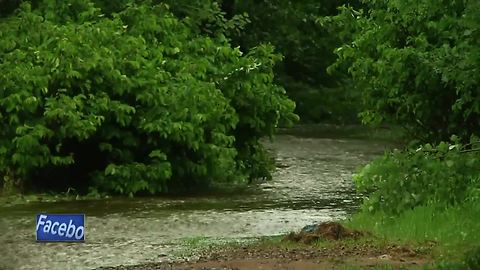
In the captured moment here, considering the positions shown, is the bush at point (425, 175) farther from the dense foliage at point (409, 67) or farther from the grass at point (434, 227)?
the dense foliage at point (409, 67)

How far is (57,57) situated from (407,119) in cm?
510

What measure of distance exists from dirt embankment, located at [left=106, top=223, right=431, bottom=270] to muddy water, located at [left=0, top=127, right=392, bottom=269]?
2.46ft

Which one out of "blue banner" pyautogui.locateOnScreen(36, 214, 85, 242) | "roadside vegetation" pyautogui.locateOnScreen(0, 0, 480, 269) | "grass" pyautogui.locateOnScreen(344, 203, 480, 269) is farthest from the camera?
"roadside vegetation" pyautogui.locateOnScreen(0, 0, 480, 269)

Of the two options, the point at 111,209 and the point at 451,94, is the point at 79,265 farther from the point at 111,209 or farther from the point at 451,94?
the point at 451,94

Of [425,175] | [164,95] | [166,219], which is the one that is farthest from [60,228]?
[164,95]

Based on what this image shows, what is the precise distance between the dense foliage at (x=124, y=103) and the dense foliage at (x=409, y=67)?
1.89 m

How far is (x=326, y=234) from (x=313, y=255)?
93 cm

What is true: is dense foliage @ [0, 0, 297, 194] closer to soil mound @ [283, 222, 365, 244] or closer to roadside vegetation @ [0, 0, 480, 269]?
roadside vegetation @ [0, 0, 480, 269]

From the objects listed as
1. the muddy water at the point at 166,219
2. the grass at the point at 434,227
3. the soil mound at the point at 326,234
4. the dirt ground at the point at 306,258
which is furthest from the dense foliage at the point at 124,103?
the dirt ground at the point at 306,258

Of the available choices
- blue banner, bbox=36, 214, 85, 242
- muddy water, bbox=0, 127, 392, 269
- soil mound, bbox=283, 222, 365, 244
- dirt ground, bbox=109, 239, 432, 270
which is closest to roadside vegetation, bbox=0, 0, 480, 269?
muddy water, bbox=0, 127, 392, 269

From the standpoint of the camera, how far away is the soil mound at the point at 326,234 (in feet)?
32.1

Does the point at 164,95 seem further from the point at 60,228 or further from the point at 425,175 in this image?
the point at 425,175

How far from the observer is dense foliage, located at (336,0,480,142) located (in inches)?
520

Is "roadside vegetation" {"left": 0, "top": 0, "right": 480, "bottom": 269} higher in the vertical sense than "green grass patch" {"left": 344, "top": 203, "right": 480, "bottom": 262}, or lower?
higher
